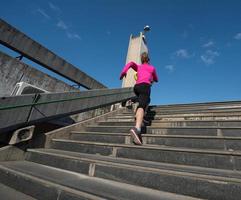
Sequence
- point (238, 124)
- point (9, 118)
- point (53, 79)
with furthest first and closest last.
Result: 1. point (53, 79)
2. point (238, 124)
3. point (9, 118)

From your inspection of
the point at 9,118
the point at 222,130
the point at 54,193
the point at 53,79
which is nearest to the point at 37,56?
the point at 53,79

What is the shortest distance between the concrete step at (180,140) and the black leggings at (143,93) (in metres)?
0.65

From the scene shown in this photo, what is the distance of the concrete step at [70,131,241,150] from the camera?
246cm

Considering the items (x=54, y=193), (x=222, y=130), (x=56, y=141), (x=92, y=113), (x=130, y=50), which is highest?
(x=130, y=50)

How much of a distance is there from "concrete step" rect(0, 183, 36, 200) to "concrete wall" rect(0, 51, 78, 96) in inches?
122

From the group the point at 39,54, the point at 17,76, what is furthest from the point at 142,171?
the point at 39,54

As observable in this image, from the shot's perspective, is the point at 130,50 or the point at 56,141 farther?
the point at 130,50

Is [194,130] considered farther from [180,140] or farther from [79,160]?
[79,160]

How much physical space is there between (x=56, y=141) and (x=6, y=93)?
6.96 feet

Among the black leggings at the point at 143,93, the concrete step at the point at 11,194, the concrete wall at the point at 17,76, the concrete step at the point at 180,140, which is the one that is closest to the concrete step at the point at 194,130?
the concrete step at the point at 180,140

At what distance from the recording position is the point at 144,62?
13.0 ft

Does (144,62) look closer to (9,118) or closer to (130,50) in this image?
(9,118)

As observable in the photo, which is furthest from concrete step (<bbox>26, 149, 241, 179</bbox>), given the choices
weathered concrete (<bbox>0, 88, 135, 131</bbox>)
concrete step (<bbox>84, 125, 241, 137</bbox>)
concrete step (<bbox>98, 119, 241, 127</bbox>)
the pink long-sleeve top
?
the pink long-sleeve top

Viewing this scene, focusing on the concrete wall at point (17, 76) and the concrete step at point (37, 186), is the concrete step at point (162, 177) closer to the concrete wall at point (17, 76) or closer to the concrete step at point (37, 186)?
the concrete step at point (37, 186)
